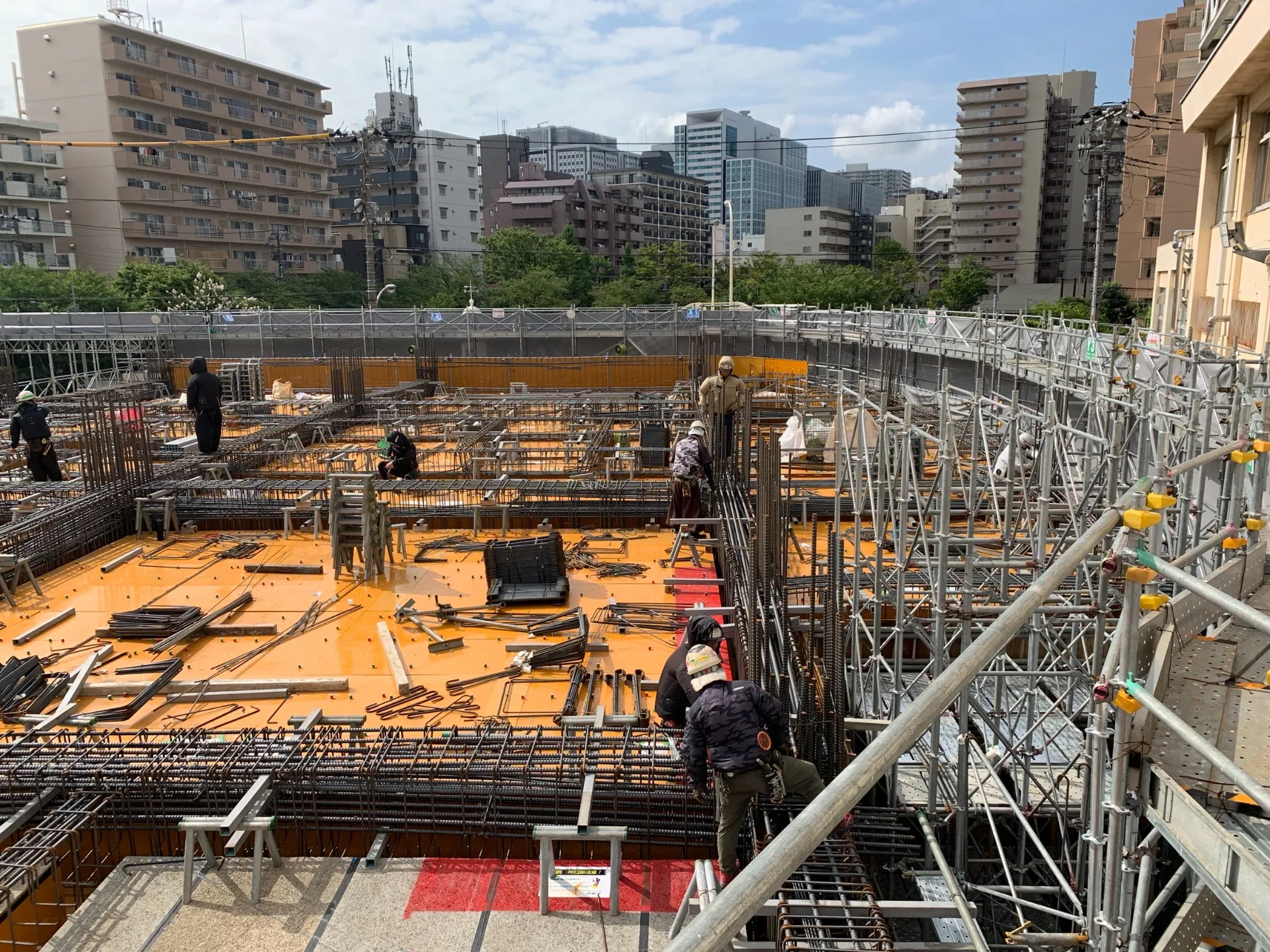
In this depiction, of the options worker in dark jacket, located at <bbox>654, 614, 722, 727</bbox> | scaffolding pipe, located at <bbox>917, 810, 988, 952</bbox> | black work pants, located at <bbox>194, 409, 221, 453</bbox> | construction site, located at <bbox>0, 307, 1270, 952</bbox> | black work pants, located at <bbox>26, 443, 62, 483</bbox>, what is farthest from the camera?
black work pants, located at <bbox>194, 409, 221, 453</bbox>

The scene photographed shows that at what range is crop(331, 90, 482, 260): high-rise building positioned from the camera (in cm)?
7356

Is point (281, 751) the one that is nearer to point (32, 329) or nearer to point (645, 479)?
point (645, 479)

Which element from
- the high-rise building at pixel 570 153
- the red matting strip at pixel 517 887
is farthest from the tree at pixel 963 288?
the high-rise building at pixel 570 153

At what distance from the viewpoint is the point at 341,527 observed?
11070 millimetres

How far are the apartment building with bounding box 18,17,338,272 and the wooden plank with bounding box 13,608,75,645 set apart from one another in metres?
48.0

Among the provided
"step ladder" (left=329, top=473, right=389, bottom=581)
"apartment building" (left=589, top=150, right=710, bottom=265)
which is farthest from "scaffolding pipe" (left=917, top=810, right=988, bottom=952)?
"apartment building" (left=589, top=150, right=710, bottom=265)

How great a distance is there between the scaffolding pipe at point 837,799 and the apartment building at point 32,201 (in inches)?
2209

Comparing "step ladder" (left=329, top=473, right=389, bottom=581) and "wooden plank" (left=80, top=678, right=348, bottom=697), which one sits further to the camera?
"step ladder" (left=329, top=473, right=389, bottom=581)

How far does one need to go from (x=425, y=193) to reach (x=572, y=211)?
48.7 feet

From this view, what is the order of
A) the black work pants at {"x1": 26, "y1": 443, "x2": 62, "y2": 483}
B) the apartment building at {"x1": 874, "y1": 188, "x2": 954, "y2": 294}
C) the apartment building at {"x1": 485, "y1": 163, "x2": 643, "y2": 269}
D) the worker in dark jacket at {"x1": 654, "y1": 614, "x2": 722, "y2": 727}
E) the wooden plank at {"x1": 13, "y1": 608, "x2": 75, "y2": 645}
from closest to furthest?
the worker in dark jacket at {"x1": 654, "y1": 614, "x2": 722, "y2": 727}, the wooden plank at {"x1": 13, "y1": 608, "x2": 75, "y2": 645}, the black work pants at {"x1": 26, "y1": 443, "x2": 62, "y2": 483}, the apartment building at {"x1": 485, "y1": 163, "x2": 643, "y2": 269}, the apartment building at {"x1": 874, "y1": 188, "x2": 954, "y2": 294}

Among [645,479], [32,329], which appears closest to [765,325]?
[645,479]

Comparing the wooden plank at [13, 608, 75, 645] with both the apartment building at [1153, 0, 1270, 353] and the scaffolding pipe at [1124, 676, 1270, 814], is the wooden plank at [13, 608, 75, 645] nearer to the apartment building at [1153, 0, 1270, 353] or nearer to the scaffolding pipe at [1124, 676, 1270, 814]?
the scaffolding pipe at [1124, 676, 1270, 814]

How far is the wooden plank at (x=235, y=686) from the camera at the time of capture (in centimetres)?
795

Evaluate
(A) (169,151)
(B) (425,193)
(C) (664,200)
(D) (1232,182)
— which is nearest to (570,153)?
(C) (664,200)
